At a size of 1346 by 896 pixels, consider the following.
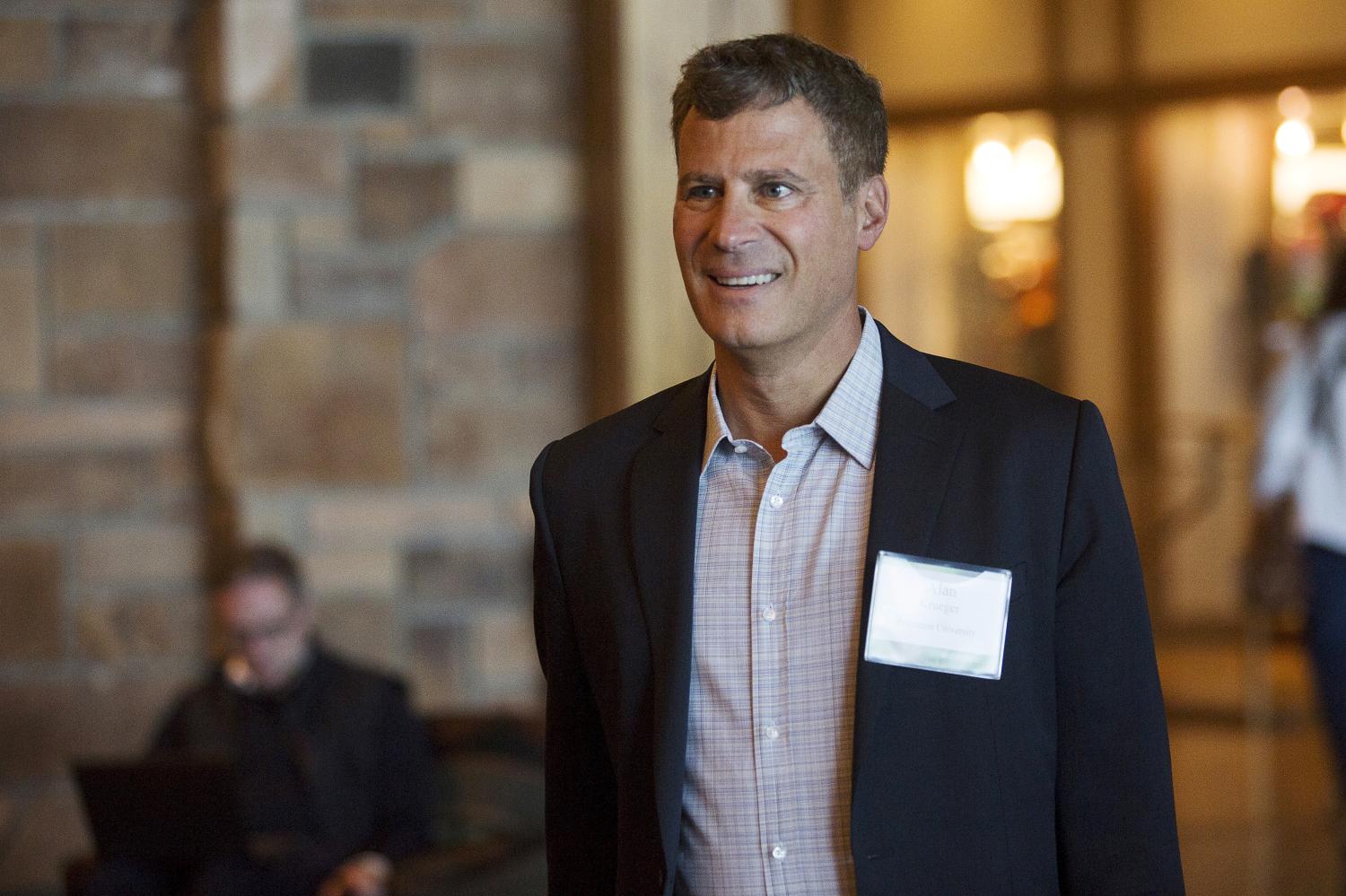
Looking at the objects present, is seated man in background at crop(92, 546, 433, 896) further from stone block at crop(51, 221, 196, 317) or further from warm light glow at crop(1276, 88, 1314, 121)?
warm light glow at crop(1276, 88, 1314, 121)

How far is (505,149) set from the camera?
14.1 feet

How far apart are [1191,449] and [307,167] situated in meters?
3.89

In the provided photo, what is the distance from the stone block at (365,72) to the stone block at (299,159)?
0.10 metres

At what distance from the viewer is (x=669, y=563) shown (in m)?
1.57

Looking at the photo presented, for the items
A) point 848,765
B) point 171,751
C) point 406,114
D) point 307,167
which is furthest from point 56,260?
point 848,765

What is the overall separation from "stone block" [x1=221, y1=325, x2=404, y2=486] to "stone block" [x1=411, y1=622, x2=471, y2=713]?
1.49 feet

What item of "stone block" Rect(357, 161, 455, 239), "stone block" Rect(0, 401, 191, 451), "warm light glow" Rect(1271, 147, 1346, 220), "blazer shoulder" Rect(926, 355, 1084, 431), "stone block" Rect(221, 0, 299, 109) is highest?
"stone block" Rect(221, 0, 299, 109)

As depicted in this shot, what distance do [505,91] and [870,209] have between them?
2879 millimetres

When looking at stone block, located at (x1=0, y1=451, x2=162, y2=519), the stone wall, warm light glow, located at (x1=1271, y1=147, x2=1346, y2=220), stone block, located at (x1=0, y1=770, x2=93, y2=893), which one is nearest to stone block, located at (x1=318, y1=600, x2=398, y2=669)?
the stone wall

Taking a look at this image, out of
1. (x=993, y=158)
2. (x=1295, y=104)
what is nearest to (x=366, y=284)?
(x=993, y=158)

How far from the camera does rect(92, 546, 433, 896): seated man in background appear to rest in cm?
339

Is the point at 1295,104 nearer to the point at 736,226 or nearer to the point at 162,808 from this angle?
the point at 162,808

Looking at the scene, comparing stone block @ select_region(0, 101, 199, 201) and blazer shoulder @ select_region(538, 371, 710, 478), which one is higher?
stone block @ select_region(0, 101, 199, 201)

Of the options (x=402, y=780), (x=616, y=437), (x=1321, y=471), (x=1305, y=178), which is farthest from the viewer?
(x=1305, y=178)
